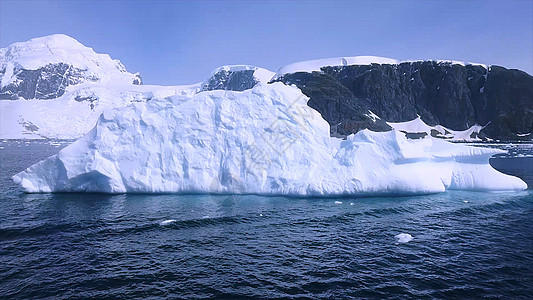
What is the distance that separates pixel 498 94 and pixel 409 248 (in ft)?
558

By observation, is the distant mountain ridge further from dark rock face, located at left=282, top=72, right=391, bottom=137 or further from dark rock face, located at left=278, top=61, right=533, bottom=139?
dark rock face, located at left=282, top=72, right=391, bottom=137

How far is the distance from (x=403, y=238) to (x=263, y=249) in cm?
701

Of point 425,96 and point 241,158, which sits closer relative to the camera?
point 241,158

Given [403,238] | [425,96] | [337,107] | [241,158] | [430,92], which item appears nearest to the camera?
[403,238]

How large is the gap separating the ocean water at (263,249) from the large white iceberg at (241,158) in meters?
2.52

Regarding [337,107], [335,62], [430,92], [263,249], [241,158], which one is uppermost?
[335,62]

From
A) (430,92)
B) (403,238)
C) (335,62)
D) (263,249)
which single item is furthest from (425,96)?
(263,249)

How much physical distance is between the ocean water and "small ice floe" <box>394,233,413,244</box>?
50 millimetres

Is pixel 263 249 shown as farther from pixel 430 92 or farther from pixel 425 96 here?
pixel 430 92

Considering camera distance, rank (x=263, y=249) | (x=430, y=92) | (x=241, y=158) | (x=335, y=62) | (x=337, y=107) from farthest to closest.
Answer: (x=335, y=62) → (x=430, y=92) → (x=337, y=107) → (x=241, y=158) → (x=263, y=249)

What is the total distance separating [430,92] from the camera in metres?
160

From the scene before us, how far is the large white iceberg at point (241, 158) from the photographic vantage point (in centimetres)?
2391

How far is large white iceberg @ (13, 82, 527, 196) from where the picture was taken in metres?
23.9

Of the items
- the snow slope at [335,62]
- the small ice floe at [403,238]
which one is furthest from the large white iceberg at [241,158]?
the snow slope at [335,62]
